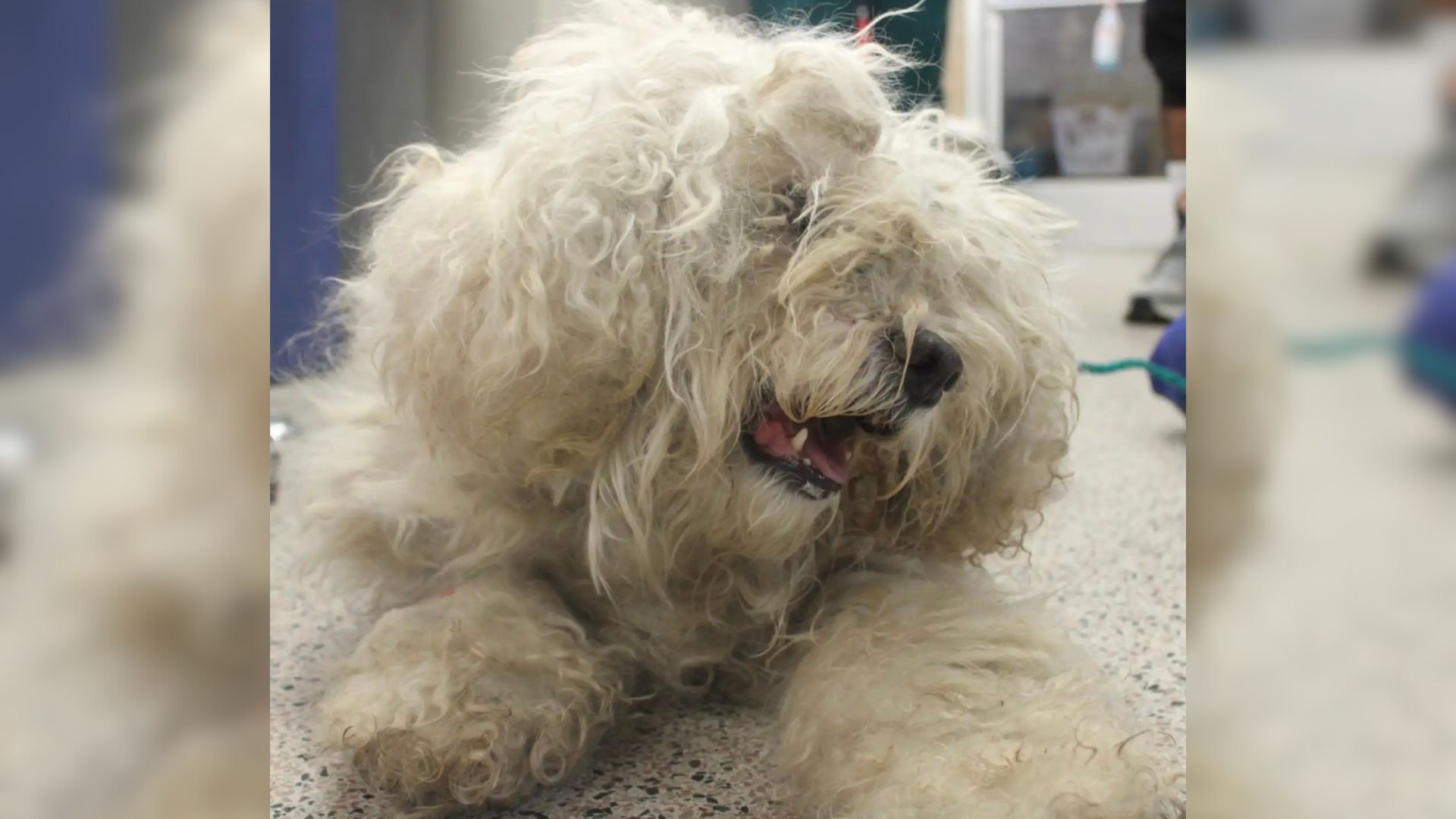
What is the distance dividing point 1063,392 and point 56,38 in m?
0.64

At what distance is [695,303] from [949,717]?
0.90ft

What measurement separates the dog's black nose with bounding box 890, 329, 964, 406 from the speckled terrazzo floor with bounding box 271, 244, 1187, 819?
0.20 metres

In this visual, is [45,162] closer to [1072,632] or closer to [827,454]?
[827,454]

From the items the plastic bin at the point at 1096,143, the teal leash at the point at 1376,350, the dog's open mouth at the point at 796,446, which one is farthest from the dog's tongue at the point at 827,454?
the plastic bin at the point at 1096,143

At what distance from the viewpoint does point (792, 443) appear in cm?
72

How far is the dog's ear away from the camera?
72 centimetres

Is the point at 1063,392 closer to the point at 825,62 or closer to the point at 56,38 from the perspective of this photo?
the point at 825,62

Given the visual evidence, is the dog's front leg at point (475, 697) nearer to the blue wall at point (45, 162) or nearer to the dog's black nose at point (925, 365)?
the dog's black nose at point (925, 365)

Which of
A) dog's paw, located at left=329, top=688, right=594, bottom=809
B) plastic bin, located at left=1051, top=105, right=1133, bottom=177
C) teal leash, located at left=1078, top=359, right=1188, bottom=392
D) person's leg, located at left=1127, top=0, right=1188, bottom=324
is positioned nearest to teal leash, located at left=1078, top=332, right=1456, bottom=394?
person's leg, located at left=1127, top=0, right=1188, bottom=324

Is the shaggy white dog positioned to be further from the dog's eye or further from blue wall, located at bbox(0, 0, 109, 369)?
blue wall, located at bbox(0, 0, 109, 369)

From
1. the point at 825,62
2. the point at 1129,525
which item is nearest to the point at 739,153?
the point at 825,62

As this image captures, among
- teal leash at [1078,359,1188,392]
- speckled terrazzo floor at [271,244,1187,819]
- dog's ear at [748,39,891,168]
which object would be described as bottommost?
speckled terrazzo floor at [271,244,1187,819]

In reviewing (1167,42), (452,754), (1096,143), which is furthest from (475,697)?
(1096,143)

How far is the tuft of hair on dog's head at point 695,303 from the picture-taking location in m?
0.69
